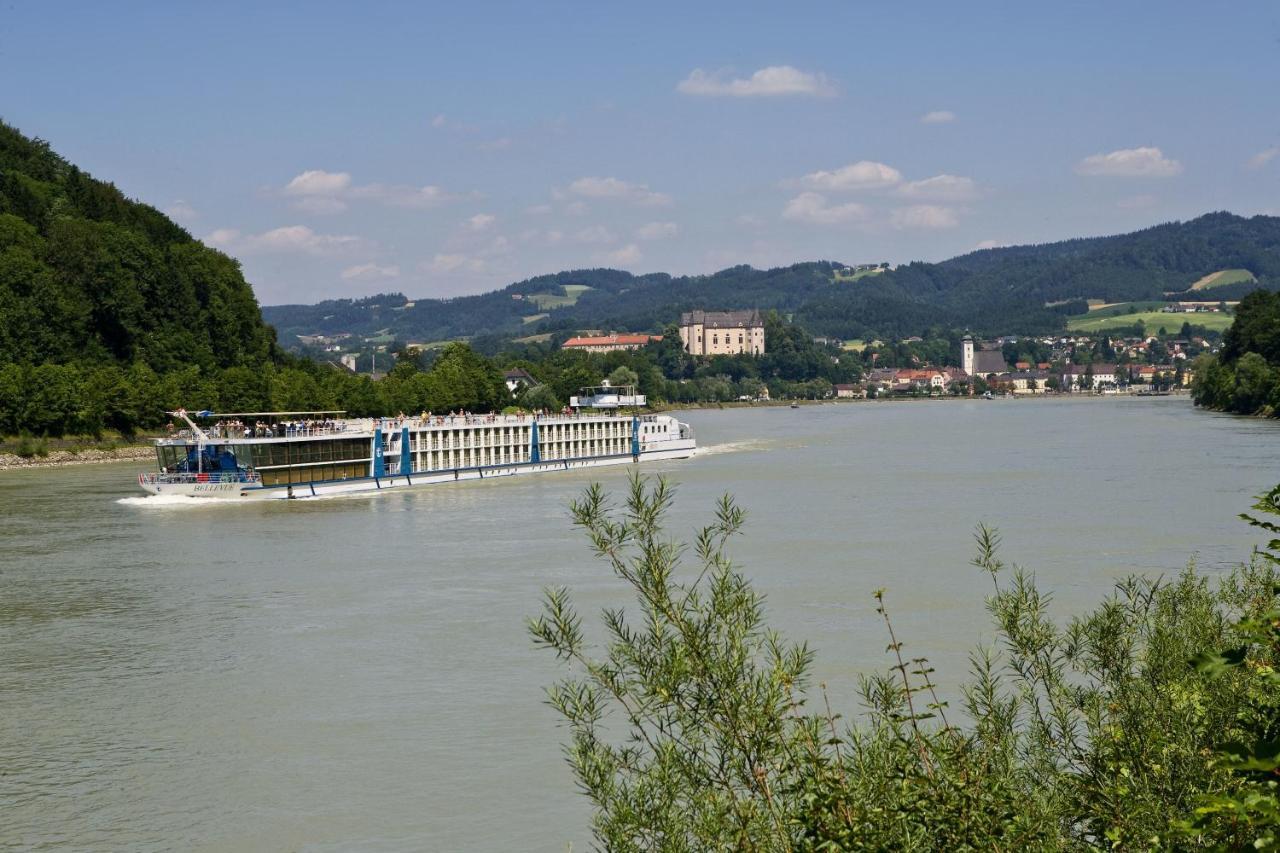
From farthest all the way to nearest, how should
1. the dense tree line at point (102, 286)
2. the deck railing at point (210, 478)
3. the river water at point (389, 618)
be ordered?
the dense tree line at point (102, 286), the deck railing at point (210, 478), the river water at point (389, 618)

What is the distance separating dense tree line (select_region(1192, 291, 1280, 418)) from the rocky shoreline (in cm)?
7242

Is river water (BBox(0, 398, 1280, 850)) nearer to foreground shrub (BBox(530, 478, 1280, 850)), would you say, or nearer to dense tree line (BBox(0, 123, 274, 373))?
foreground shrub (BBox(530, 478, 1280, 850))

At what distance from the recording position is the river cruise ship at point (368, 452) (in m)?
49.7

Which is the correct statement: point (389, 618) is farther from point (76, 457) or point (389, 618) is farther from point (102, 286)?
point (102, 286)

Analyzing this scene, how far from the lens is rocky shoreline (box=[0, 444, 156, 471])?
67.4 m

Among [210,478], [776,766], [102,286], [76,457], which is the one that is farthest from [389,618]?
[102,286]

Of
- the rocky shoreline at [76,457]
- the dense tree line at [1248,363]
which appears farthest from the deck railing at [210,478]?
the dense tree line at [1248,363]

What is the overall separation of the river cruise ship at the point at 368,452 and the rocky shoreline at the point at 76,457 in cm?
1587

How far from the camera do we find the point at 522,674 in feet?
68.5

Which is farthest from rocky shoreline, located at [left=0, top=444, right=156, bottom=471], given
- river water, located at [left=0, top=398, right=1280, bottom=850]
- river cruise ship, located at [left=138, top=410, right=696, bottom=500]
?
river cruise ship, located at [left=138, top=410, right=696, bottom=500]

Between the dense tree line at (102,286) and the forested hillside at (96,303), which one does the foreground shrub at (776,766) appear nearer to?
the forested hillside at (96,303)

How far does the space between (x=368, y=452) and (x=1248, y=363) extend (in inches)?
2990

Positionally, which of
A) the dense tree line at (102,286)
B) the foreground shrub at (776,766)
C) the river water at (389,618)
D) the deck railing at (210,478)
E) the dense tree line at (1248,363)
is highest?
the dense tree line at (102,286)

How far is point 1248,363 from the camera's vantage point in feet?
342
